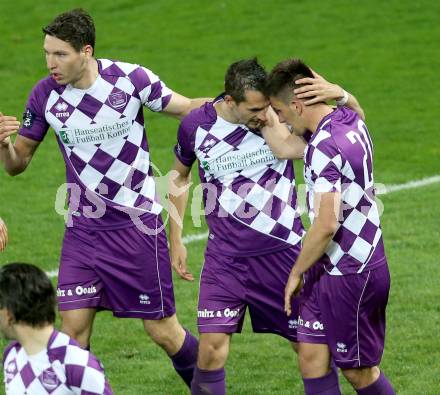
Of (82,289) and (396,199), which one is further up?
(82,289)

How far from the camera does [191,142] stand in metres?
7.79

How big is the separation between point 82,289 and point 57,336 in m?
2.36

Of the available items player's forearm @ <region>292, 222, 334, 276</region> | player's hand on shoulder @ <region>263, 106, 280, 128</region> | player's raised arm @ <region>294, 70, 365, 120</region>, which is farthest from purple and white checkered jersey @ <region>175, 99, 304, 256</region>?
player's forearm @ <region>292, 222, 334, 276</region>

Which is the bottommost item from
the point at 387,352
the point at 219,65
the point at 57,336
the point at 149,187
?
the point at 219,65

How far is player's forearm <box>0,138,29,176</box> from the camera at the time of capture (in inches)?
307

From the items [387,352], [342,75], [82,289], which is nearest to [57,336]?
[82,289]

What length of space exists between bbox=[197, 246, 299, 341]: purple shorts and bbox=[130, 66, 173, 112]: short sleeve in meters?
1.04

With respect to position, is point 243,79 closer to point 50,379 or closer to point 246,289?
point 246,289

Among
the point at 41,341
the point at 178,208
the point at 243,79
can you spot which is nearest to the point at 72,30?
the point at 243,79

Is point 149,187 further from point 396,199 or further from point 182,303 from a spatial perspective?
point 396,199

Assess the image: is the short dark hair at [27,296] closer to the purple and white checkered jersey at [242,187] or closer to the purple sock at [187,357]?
the purple and white checkered jersey at [242,187]

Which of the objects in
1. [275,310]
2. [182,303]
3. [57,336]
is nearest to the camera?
[57,336]

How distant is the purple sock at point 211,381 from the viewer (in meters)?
7.56

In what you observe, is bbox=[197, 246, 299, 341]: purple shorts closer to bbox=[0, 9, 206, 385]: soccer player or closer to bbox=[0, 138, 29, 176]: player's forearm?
bbox=[0, 9, 206, 385]: soccer player
